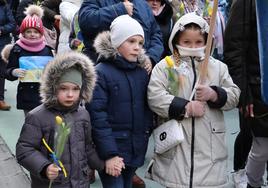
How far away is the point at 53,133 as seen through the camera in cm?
296

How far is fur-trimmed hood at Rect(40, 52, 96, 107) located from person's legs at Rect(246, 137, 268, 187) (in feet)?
4.77

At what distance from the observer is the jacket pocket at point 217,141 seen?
132 inches

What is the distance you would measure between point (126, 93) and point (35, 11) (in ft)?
9.38

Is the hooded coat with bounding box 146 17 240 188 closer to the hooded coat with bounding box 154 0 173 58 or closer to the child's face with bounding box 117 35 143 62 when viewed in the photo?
the child's face with bounding box 117 35 143 62

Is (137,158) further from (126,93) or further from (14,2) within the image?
(14,2)

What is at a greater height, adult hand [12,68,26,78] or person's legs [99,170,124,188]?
adult hand [12,68,26,78]

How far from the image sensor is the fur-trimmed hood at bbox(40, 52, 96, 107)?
3.06 metres

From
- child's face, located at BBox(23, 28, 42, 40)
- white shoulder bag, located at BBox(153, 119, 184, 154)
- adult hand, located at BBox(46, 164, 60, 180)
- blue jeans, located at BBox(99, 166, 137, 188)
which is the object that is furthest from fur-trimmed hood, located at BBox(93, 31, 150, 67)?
child's face, located at BBox(23, 28, 42, 40)

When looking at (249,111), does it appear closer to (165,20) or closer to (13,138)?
(165,20)

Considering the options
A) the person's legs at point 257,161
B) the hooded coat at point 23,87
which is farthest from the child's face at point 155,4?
the person's legs at point 257,161

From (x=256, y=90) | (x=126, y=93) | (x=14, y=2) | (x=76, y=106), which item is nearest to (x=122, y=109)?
(x=126, y=93)

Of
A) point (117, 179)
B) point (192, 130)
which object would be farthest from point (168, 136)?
point (117, 179)

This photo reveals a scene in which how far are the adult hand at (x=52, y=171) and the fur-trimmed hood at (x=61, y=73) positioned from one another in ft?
1.23

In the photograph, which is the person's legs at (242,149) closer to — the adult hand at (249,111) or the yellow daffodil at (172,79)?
the adult hand at (249,111)
